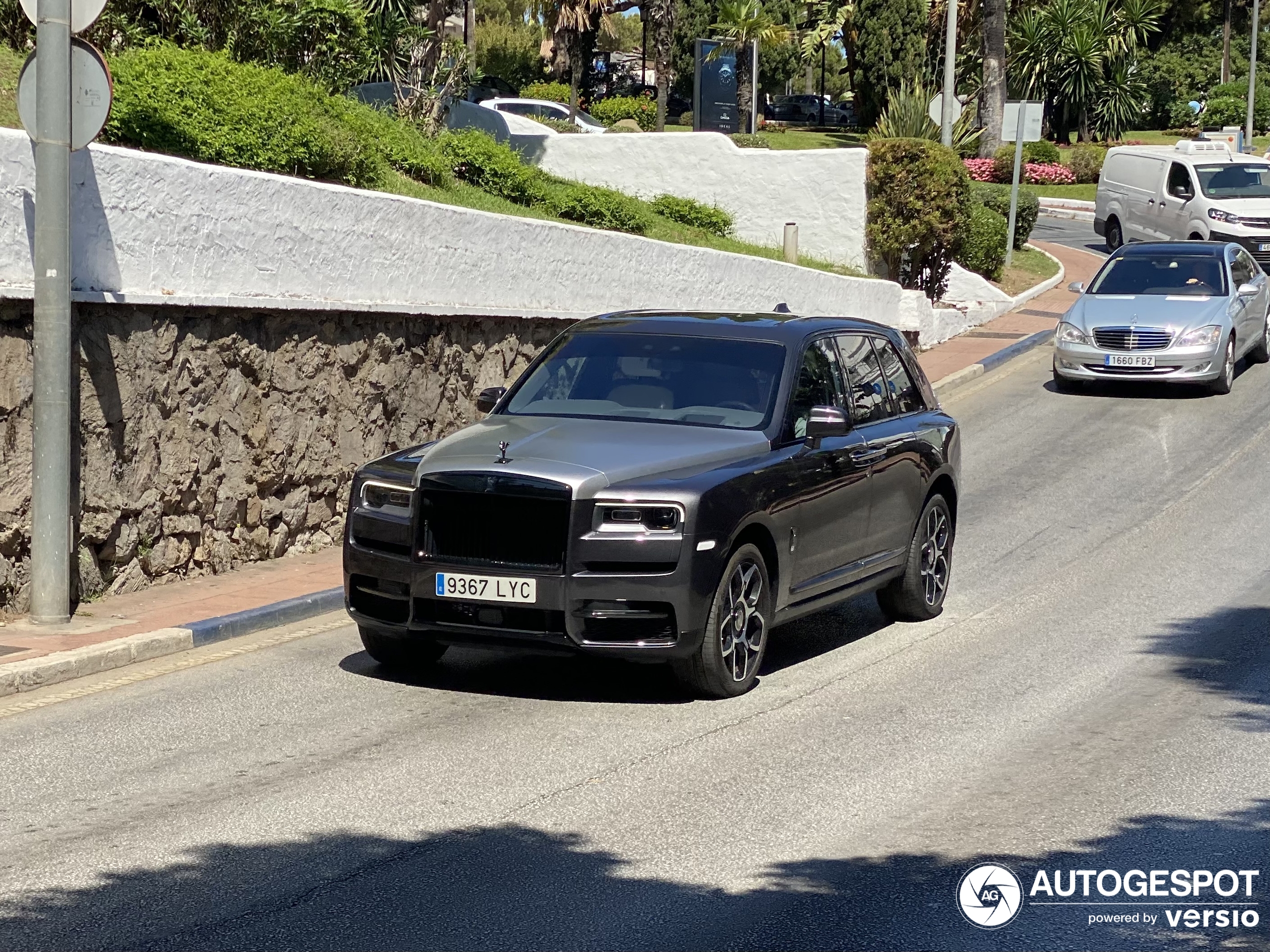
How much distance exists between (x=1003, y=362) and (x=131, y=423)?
1587cm

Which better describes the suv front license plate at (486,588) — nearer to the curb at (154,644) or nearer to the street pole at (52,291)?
the curb at (154,644)

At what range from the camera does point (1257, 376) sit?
73.2ft

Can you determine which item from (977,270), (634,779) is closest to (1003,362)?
(977,270)

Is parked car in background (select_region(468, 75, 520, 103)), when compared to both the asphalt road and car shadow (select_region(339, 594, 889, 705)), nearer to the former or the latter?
car shadow (select_region(339, 594, 889, 705))

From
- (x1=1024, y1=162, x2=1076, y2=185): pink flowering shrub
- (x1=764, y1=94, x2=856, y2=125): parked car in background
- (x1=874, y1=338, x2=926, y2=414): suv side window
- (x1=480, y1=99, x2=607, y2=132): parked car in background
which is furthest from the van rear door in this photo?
(x1=764, y1=94, x2=856, y2=125): parked car in background

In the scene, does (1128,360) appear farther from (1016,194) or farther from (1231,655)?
(1231,655)

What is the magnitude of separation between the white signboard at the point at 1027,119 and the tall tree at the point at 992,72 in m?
12.0

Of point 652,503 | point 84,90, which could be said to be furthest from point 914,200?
point 652,503

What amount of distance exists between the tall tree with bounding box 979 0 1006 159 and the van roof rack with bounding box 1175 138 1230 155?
22.6ft

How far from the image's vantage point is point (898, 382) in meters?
10.6

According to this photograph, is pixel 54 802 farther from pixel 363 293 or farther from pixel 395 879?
pixel 363 293

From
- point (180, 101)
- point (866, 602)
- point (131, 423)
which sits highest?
point (180, 101)

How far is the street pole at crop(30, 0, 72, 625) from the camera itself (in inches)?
367

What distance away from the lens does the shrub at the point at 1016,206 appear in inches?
1251
